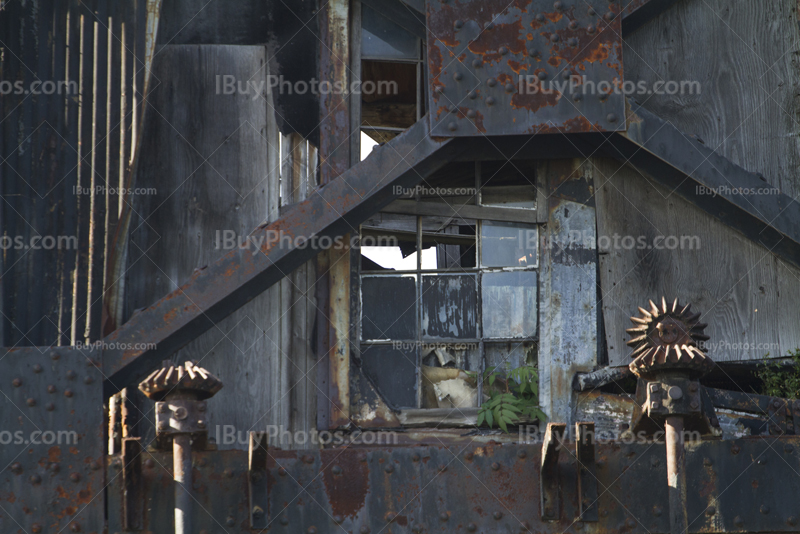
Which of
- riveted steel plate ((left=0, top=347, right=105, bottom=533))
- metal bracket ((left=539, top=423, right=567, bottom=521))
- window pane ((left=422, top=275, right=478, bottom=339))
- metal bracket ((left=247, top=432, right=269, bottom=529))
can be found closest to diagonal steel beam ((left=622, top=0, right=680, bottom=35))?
window pane ((left=422, top=275, right=478, bottom=339))

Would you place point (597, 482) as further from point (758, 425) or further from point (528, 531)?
point (758, 425)

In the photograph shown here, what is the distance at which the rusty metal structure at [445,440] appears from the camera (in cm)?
396

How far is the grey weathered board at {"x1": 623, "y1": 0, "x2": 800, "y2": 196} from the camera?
5387 millimetres

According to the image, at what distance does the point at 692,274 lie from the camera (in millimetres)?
5234

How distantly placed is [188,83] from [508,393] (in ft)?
10.3

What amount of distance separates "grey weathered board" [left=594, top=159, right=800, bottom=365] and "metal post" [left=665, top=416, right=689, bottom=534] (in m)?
1.46

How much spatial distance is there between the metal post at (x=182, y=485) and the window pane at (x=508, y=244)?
8.22ft

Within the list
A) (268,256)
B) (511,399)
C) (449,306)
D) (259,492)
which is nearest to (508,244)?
(449,306)

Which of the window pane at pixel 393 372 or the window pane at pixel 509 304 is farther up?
the window pane at pixel 509 304

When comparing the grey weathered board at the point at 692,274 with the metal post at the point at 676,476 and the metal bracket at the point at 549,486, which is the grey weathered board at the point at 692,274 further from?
the metal post at the point at 676,476

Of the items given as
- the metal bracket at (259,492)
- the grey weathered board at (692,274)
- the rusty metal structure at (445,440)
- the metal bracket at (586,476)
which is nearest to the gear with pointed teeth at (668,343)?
the rusty metal structure at (445,440)

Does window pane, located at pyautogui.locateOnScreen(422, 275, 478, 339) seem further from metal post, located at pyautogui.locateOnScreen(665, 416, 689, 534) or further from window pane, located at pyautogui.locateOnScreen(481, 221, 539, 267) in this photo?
metal post, located at pyautogui.locateOnScreen(665, 416, 689, 534)

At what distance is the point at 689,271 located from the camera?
17.2 ft

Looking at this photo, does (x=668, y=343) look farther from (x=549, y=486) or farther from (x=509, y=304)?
(x=509, y=304)
